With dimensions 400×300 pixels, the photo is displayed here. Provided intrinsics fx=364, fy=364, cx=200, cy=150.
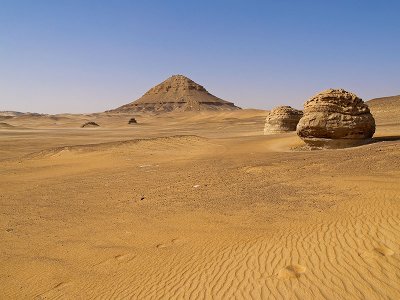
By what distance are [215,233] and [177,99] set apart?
148 metres

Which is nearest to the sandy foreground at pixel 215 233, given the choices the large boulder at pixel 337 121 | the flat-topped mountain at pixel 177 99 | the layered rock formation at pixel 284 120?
the large boulder at pixel 337 121

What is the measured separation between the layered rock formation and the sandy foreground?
14602 mm

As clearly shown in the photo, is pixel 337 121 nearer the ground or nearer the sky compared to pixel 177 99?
nearer the ground

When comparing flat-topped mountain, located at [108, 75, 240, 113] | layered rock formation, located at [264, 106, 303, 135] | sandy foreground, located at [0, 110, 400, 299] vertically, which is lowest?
sandy foreground, located at [0, 110, 400, 299]

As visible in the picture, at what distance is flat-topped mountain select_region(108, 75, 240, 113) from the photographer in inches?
5655

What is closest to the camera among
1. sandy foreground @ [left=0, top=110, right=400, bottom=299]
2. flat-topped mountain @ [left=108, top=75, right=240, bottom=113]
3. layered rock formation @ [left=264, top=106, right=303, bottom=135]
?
sandy foreground @ [left=0, top=110, right=400, bottom=299]

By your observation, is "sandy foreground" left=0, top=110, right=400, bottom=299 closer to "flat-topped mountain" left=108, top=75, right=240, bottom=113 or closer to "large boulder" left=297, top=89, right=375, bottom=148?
"large boulder" left=297, top=89, right=375, bottom=148

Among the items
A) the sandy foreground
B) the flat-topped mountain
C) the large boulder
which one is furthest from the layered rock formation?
the flat-topped mountain

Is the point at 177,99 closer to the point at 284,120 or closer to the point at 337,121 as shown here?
the point at 284,120

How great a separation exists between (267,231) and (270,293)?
210 cm

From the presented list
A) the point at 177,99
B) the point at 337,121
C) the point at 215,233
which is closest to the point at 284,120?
the point at 337,121

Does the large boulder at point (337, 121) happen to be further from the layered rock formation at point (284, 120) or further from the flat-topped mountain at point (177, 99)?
the flat-topped mountain at point (177, 99)

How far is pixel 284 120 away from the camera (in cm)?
2723

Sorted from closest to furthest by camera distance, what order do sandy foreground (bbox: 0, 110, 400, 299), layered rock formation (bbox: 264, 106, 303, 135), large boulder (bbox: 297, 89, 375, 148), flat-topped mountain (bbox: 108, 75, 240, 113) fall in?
1. sandy foreground (bbox: 0, 110, 400, 299)
2. large boulder (bbox: 297, 89, 375, 148)
3. layered rock formation (bbox: 264, 106, 303, 135)
4. flat-topped mountain (bbox: 108, 75, 240, 113)
